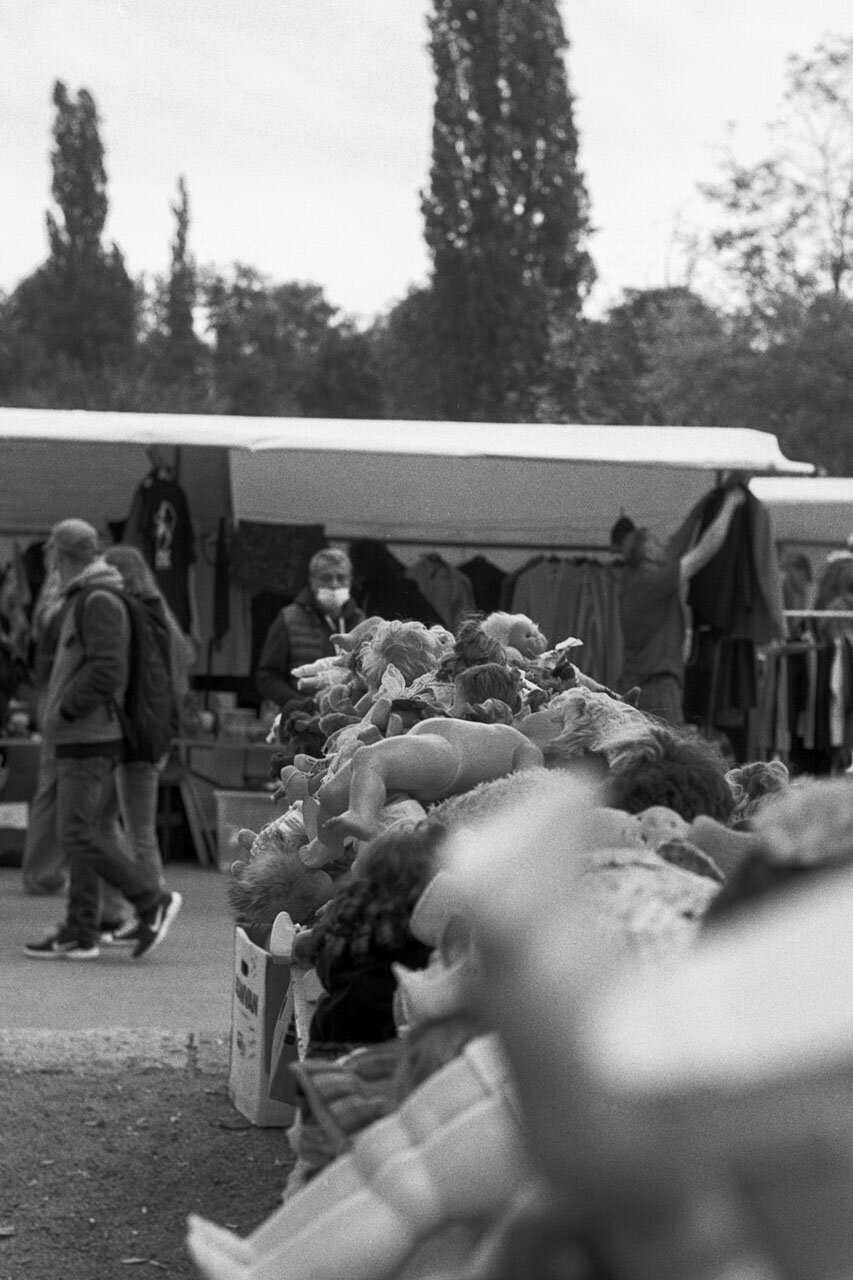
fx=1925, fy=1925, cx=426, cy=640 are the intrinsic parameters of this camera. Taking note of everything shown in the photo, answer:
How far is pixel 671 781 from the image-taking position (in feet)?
10.00

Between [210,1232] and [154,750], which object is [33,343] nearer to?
[154,750]

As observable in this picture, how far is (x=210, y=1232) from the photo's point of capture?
74.2 inches

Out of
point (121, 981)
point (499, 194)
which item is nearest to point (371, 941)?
point (121, 981)

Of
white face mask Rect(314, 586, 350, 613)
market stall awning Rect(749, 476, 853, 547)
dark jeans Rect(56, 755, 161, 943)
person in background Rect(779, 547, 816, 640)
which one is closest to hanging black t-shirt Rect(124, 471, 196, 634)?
white face mask Rect(314, 586, 350, 613)

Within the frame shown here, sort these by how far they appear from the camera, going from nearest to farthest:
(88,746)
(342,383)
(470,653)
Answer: (470,653) < (88,746) < (342,383)

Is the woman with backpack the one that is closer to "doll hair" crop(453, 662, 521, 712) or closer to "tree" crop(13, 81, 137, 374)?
"doll hair" crop(453, 662, 521, 712)

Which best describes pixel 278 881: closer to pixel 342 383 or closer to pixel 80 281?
pixel 342 383

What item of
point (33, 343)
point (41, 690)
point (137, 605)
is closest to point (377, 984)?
point (137, 605)

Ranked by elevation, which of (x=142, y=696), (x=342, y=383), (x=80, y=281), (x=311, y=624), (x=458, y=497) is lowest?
(x=142, y=696)

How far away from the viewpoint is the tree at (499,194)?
42.7m

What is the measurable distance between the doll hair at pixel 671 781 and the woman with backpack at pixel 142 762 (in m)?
4.92

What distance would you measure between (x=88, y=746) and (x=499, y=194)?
36835 mm

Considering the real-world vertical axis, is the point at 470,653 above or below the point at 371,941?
above

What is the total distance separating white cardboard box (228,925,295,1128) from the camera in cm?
470
